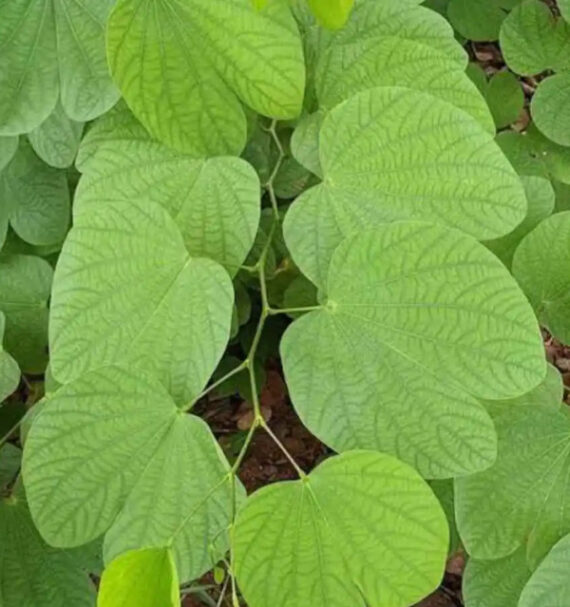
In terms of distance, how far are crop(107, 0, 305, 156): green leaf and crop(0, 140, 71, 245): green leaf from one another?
396 millimetres

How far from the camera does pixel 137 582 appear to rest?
35.2 inches

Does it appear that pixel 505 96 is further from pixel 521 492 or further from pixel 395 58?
pixel 521 492

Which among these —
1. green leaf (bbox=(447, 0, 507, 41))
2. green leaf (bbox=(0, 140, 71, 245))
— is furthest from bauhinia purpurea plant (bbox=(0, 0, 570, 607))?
green leaf (bbox=(447, 0, 507, 41))

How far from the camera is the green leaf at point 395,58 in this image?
1133 mm

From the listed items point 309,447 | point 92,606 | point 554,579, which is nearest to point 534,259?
point 554,579

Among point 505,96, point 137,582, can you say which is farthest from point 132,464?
point 505,96

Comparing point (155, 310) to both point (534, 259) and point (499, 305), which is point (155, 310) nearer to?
point (499, 305)

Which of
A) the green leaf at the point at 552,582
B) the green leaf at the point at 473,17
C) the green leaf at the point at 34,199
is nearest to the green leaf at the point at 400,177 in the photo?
the green leaf at the point at 552,582

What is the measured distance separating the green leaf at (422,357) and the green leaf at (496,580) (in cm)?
27

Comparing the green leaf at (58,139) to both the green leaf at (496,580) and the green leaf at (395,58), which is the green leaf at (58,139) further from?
the green leaf at (496,580)

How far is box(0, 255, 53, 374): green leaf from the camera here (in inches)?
55.4

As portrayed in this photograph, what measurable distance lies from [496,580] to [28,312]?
2.16 feet

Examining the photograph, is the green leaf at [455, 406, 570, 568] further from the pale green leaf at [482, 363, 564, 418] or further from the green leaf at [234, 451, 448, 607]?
the green leaf at [234, 451, 448, 607]

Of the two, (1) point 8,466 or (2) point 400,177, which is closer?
(2) point 400,177
